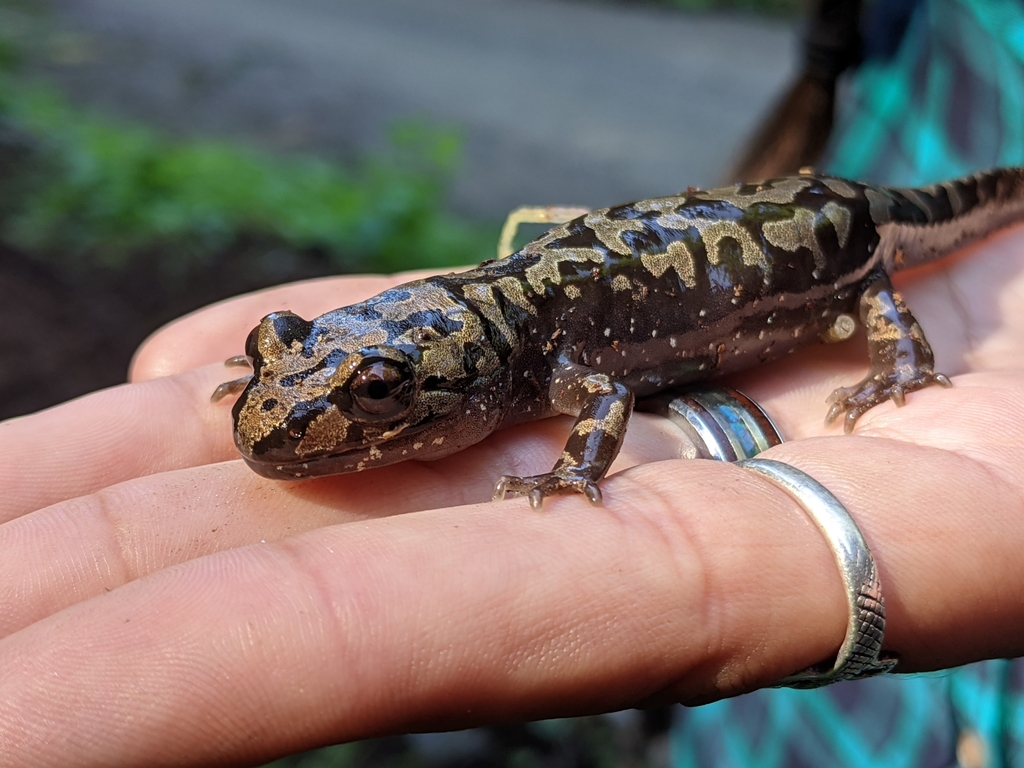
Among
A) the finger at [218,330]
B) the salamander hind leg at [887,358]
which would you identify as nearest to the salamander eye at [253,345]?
the finger at [218,330]

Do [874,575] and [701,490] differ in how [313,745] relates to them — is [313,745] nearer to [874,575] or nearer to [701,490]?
[701,490]

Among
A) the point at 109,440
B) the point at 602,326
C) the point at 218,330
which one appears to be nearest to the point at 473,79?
the point at 218,330

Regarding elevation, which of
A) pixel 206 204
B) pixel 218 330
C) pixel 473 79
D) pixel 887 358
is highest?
pixel 473 79

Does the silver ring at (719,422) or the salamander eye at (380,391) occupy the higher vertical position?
the salamander eye at (380,391)

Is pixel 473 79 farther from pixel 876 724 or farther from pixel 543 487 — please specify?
pixel 543 487

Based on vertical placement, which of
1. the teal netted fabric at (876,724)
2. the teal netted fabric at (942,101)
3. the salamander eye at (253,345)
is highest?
the teal netted fabric at (942,101)

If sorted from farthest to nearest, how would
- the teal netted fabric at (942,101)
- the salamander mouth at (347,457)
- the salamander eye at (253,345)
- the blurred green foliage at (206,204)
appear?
the blurred green foliage at (206,204), the teal netted fabric at (942,101), the salamander eye at (253,345), the salamander mouth at (347,457)

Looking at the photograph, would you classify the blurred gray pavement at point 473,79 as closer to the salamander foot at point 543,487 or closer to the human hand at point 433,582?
the human hand at point 433,582
